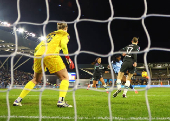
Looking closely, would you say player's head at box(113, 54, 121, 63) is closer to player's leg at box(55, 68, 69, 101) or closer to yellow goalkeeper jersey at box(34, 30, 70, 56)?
yellow goalkeeper jersey at box(34, 30, 70, 56)

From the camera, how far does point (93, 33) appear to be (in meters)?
42.2

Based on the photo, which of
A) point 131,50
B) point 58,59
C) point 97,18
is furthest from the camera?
point 97,18

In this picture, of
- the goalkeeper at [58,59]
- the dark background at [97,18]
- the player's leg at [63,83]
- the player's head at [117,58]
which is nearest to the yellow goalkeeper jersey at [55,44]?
the goalkeeper at [58,59]

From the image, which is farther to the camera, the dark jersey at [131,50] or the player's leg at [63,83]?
the dark jersey at [131,50]

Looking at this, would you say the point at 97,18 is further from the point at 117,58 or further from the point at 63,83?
the point at 63,83

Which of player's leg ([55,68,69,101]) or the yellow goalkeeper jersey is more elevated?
the yellow goalkeeper jersey

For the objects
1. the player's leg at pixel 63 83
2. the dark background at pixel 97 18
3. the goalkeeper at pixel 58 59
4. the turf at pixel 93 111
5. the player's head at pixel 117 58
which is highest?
the dark background at pixel 97 18

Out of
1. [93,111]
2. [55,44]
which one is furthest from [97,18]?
[93,111]

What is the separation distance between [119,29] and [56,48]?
36.0 m

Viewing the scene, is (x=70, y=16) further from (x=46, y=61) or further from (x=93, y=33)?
(x=46, y=61)

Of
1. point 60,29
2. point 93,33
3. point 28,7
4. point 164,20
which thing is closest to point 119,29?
point 93,33

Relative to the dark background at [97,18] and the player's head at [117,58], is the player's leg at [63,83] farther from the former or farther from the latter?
the dark background at [97,18]

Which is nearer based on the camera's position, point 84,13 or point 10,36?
point 10,36

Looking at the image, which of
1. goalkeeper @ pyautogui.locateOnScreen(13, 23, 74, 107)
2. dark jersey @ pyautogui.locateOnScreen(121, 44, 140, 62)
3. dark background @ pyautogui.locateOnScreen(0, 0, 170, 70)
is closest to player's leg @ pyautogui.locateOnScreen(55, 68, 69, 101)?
goalkeeper @ pyautogui.locateOnScreen(13, 23, 74, 107)
